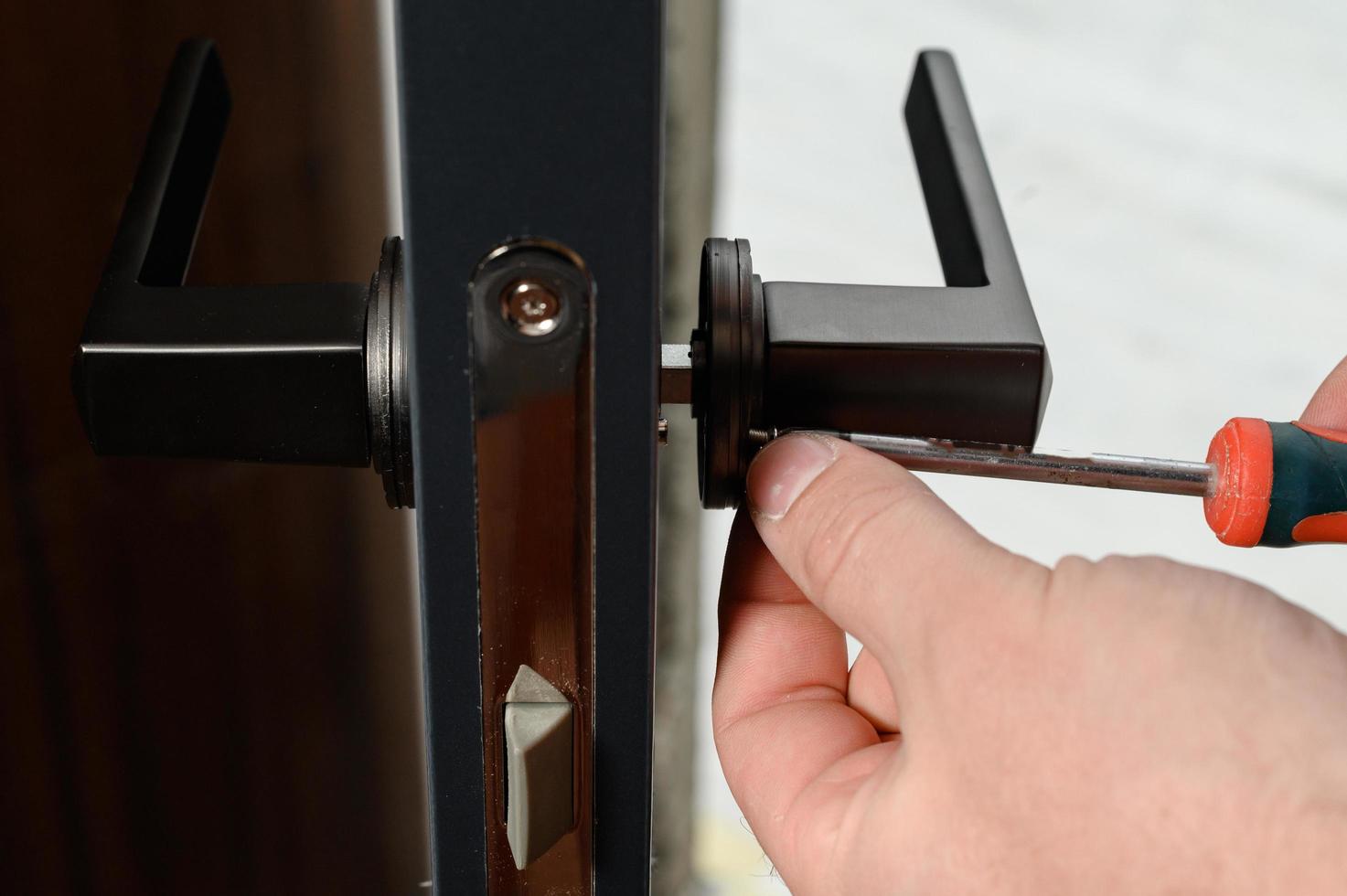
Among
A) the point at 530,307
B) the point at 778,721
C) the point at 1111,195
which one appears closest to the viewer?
the point at 530,307

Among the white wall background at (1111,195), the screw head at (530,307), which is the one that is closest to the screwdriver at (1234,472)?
the screw head at (530,307)

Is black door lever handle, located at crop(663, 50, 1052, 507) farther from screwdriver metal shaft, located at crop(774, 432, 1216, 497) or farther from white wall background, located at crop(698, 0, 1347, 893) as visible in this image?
white wall background, located at crop(698, 0, 1347, 893)

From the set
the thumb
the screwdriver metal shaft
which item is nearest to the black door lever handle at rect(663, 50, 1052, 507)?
the screwdriver metal shaft

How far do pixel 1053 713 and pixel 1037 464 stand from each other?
0.08 meters

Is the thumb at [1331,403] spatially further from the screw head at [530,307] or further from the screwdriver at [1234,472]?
the screw head at [530,307]

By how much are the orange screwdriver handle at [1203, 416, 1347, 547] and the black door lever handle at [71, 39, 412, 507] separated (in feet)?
0.73

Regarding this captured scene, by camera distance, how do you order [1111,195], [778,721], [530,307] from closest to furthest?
[530,307] < [778,721] < [1111,195]

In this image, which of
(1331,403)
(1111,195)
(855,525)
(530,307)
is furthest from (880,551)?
(1111,195)

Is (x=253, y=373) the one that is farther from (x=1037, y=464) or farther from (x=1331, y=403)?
(x=1331, y=403)

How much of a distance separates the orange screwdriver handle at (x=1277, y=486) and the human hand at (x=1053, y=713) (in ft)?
0.18

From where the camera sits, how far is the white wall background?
1.98 ft

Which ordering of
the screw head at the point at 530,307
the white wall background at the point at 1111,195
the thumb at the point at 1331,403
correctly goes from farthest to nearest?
the white wall background at the point at 1111,195 < the thumb at the point at 1331,403 < the screw head at the point at 530,307

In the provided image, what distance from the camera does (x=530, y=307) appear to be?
0.23 m

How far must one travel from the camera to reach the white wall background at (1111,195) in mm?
604
